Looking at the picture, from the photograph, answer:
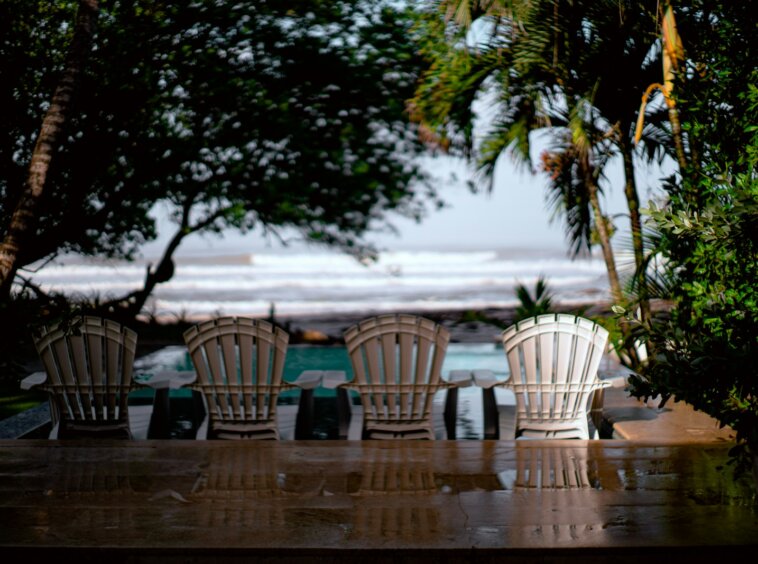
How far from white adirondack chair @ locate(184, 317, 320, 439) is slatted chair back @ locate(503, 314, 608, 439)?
1237 millimetres

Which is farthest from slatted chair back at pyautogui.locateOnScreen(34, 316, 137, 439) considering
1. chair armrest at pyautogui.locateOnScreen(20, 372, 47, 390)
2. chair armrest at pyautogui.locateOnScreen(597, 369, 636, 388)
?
chair armrest at pyautogui.locateOnScreen(597, 369, 636, 388)

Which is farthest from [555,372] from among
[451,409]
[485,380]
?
[451,409]

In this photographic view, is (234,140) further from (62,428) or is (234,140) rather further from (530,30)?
(62,428)

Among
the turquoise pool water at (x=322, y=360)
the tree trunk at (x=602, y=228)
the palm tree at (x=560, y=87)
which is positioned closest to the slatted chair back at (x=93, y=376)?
the palm tree at (x=560, y=87)

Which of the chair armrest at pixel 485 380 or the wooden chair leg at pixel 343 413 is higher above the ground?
the chair armrest at pixel 485 380

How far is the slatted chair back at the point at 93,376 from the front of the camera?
4.18 metres

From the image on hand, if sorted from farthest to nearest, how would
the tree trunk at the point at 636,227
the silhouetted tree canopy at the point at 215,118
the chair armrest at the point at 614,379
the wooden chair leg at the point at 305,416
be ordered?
the silhouetted tree canopy at the point at 215,118 < the tree trunk at the point at 636,227 < the wooden chair leg at the point at 305,416 < the chair armrest at the point at 614,379

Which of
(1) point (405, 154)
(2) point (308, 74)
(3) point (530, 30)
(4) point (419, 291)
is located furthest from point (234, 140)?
(4) point (419, 291)

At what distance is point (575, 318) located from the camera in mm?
4242

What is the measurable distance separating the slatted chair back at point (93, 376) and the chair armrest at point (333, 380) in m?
1.04

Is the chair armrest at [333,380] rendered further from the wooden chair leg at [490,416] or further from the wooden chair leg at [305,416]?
the wooden chair leg at [490,416]

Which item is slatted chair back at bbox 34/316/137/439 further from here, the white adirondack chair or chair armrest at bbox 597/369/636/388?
chair armrest at bbox 597/369/636/388

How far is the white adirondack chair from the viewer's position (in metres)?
4.15

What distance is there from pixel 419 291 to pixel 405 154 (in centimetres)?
896
